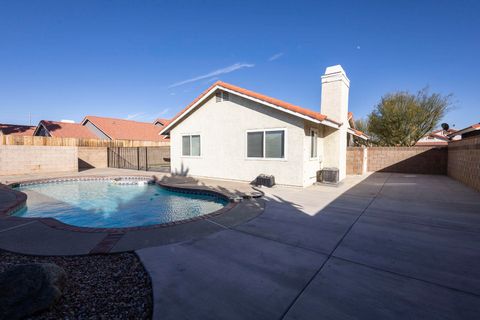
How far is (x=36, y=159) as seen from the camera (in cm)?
1683

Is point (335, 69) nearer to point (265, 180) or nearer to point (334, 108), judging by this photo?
point (334, 108)

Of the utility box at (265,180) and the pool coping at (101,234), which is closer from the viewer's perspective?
the pool coping at (101,234)

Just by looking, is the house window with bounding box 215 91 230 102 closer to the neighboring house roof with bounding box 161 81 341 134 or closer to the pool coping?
the neighboring house roof with bounding box 161 81 341 134

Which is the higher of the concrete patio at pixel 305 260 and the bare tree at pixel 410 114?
the bare tree at pixel 410 114

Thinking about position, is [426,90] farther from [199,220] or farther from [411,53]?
[199,220]

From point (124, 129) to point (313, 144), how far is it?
27743 millimetres

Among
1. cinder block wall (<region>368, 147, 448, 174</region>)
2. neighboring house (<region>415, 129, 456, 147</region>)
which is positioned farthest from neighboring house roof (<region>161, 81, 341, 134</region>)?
neighboring house (<region>415, 129, 456, 147</region>)

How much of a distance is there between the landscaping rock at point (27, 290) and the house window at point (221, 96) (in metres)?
10.9

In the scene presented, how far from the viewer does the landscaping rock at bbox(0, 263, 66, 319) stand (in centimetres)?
235

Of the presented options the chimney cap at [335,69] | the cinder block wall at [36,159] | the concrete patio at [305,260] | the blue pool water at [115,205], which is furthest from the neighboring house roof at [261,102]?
the cinder block wall at [36,159]

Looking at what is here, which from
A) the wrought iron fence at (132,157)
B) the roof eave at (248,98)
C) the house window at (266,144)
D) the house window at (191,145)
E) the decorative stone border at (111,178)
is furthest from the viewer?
the wrought iron fence at (132,157)

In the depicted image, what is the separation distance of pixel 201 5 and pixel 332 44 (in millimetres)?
8630

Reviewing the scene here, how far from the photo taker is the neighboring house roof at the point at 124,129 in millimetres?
29172

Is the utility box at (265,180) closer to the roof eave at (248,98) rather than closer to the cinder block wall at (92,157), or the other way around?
the roof eave at (248,98)
